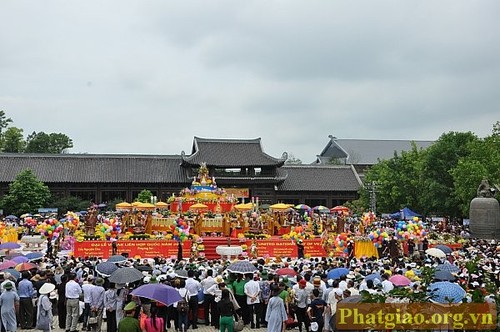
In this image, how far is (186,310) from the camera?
1259 centimetres

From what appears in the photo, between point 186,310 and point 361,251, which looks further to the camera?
point 361,251

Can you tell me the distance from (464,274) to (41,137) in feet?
238

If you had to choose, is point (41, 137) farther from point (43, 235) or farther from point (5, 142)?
point (43, 235)

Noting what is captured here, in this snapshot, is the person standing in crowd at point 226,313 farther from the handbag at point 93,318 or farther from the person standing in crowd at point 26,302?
the person standing in crowd at point 26,302

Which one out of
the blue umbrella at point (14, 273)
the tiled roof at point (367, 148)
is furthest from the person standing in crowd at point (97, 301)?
the tiled roof at point (367, 148)

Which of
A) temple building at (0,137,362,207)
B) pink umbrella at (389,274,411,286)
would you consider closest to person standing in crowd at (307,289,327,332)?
pink umbrella at (389,274,411,286)

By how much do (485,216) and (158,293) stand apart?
1119 inches

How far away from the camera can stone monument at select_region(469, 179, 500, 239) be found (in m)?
33.5

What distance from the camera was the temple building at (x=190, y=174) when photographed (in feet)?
180

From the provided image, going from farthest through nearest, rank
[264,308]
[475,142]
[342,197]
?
[342,197] < [475,142] < [264,308]

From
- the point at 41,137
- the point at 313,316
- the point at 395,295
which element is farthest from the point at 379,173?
the point at 41,137

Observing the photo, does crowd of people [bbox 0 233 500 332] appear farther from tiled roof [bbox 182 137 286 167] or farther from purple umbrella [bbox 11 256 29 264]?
tiled roof [bbox 182 137 286 167]

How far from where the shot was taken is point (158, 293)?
1040cm

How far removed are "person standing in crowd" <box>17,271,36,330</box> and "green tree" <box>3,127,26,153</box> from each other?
61863 mm
